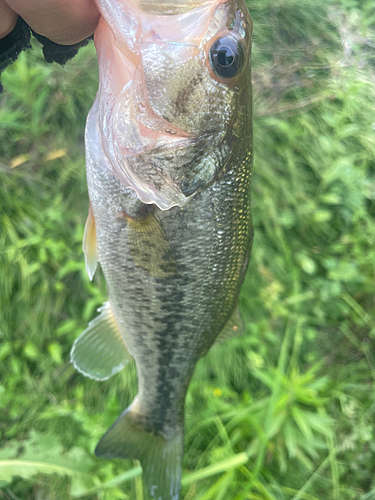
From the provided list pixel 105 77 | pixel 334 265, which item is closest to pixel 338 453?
pixel 334 265

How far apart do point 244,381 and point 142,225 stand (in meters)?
1.63

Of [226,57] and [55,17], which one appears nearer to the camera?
[226,57]

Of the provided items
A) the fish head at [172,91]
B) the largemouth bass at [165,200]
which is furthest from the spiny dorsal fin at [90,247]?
the fish head at [172,91]

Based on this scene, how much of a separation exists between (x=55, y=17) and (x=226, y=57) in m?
0.53

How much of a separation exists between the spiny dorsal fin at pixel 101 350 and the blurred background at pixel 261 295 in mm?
590

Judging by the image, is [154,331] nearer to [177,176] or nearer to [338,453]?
[177,176]

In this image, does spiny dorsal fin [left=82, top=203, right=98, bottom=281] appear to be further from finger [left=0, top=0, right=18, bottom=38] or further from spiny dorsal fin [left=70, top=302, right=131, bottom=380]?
finger [left=0, top=0, right=18, bottom=38]

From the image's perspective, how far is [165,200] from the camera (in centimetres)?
89

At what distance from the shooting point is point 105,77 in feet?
2.90

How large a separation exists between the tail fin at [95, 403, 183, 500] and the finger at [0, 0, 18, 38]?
1.49 metres

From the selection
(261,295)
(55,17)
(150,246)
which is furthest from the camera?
(261,295)

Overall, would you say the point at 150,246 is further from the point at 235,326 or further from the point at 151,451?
the point at 151,451

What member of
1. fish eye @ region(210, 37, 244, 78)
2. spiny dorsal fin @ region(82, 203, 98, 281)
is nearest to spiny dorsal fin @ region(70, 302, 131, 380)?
spiny dorsal fin @ region(82, 203, 98, 281)

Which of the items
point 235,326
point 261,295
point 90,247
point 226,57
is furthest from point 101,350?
point 261,295
